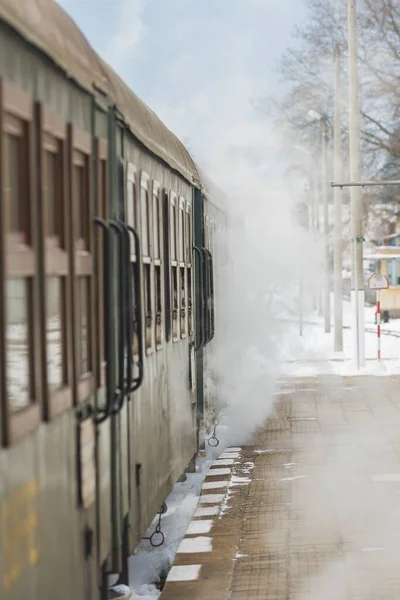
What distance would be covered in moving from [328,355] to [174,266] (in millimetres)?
18710

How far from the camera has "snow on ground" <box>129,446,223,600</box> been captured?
6.82m

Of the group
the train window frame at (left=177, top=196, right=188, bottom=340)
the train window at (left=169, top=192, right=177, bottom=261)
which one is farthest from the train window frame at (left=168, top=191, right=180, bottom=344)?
the train window frame at (left=177, top=196, right=188, bottom=340)

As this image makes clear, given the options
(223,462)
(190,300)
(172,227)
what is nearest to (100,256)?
(172,227)

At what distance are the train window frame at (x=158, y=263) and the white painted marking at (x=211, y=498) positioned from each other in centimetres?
231

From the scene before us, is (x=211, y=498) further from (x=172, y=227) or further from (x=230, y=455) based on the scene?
(x=172, y=227)

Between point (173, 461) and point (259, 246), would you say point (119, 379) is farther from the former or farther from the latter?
point (259, 246)

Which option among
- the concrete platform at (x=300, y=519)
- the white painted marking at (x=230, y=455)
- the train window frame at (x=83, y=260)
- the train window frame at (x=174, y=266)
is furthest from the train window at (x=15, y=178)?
the white painted marking at (x=230, y=455)

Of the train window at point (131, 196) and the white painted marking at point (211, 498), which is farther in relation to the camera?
the white painted marking at point (211, 498)

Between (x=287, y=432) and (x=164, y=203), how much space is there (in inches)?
238

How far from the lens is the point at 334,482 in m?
9.34

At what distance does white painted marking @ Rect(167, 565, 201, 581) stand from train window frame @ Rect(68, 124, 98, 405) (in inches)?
96.9

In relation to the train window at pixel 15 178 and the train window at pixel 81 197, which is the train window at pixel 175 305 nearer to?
the train window at pixel 81 197

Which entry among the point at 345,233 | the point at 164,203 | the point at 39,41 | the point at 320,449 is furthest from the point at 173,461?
the point at 345,233

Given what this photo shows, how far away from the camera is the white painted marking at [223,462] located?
1083 centimetres
